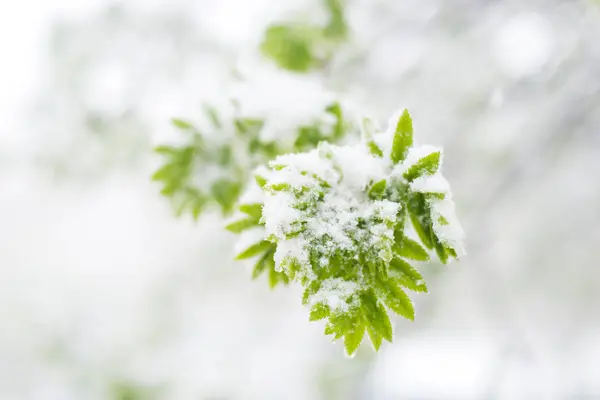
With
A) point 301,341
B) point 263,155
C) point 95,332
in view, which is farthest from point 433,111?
point 95,332

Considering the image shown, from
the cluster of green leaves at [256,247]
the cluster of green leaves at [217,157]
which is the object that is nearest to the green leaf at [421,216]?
the cluster of green leaves at [256,247]

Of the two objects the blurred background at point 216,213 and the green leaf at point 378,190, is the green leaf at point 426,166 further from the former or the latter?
the blurred background at point 216,213

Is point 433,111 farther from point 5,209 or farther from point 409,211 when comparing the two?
point 5,209

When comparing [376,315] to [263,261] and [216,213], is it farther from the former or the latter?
[216,213]

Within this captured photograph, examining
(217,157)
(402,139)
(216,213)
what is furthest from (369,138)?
(216,213)

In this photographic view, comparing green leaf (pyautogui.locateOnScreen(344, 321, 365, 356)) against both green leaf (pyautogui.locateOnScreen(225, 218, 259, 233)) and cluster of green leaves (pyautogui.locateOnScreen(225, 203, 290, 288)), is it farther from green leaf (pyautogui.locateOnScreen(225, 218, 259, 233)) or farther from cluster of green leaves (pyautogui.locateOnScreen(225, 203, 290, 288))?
green leaf (pyautogui.locateOnScreen(225, 218, 259, 233))
